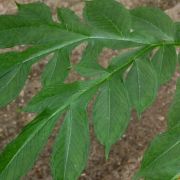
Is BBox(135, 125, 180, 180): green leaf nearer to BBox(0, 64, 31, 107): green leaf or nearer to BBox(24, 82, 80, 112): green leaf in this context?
BBox(24, 82, 80, 112): green leaf

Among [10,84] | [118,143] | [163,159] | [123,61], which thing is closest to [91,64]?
[123,61]

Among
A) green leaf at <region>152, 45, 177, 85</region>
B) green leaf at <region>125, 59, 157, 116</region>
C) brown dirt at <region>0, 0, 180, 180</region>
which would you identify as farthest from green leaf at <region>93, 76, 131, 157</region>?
brown dirt at <region>0, 0, 180, 180</region>

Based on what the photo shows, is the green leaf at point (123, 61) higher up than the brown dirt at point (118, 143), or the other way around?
the green leaf at point (123, 61)

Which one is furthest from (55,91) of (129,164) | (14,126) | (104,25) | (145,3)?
(145,3)

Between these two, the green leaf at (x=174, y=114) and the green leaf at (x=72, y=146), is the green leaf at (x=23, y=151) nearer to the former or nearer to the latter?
the green leaf at (x=72, y=146)

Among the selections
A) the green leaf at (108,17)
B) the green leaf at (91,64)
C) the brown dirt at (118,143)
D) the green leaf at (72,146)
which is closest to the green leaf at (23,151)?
the green leaf at (72,146)

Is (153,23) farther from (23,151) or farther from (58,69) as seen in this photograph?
(23,151)
